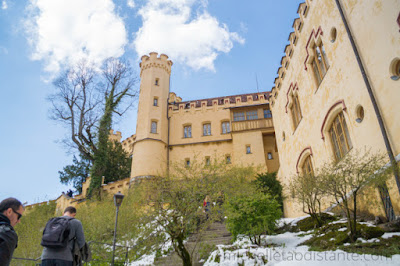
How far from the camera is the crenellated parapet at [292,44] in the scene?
534 inches

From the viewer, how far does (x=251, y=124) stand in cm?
2597

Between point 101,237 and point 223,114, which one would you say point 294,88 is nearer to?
point 101,237

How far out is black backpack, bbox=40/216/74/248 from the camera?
3994 millimetres

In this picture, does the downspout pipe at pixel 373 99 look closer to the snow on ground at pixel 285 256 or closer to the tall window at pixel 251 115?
the snow on ground at pixel 285 256

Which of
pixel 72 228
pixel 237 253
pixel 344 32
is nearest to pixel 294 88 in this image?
pixel 344 32

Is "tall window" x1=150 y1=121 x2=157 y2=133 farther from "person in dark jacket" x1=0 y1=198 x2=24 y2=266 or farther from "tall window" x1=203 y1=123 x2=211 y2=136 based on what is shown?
"person in dark jacket" x1=0 y1=198 x2=24 y2=266

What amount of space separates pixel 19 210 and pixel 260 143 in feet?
74.9

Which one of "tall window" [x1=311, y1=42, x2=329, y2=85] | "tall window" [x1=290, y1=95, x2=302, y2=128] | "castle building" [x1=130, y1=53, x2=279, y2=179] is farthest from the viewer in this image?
"castle building" [x1=130, y1=53, x2=279, y2=179]

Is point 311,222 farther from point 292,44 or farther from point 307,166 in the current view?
point 292,44

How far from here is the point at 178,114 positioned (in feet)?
96.7

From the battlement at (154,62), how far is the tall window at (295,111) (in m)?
17.2

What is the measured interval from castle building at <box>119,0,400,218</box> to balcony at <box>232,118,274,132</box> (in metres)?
0.09

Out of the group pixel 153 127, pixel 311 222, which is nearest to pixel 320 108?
pixel 311 222

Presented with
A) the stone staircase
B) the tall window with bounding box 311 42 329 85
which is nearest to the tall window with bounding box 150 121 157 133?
the stone staircase
